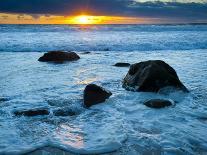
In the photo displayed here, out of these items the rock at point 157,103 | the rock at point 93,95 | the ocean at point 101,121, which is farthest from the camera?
the rock at point 93,95

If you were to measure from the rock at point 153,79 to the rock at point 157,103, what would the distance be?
40.5 inches

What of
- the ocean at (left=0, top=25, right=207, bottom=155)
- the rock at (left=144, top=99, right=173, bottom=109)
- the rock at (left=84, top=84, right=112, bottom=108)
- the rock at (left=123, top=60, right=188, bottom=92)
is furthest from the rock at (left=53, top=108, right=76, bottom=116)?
the rock at (left=123, top=60, right=188, bottom=92)

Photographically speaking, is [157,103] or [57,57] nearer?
[157,103]

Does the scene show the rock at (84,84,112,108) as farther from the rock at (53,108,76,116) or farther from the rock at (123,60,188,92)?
the rock at (123,60,188,92)

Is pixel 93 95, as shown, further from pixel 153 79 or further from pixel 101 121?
pixel 153 79

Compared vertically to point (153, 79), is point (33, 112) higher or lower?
lower

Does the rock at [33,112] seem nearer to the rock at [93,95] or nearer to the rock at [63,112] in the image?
the rock at [63,112]

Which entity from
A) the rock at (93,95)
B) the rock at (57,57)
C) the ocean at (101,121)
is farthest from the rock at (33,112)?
the rock at (57,57)

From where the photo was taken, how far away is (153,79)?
7871 millimetres

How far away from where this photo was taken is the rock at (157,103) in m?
6.61

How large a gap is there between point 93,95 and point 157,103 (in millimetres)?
1390

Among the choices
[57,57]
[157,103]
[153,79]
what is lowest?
[157,103]

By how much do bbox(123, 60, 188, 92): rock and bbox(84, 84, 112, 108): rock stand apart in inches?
43.9

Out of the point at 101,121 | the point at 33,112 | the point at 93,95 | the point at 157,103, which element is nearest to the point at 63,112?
the point at 33,112
